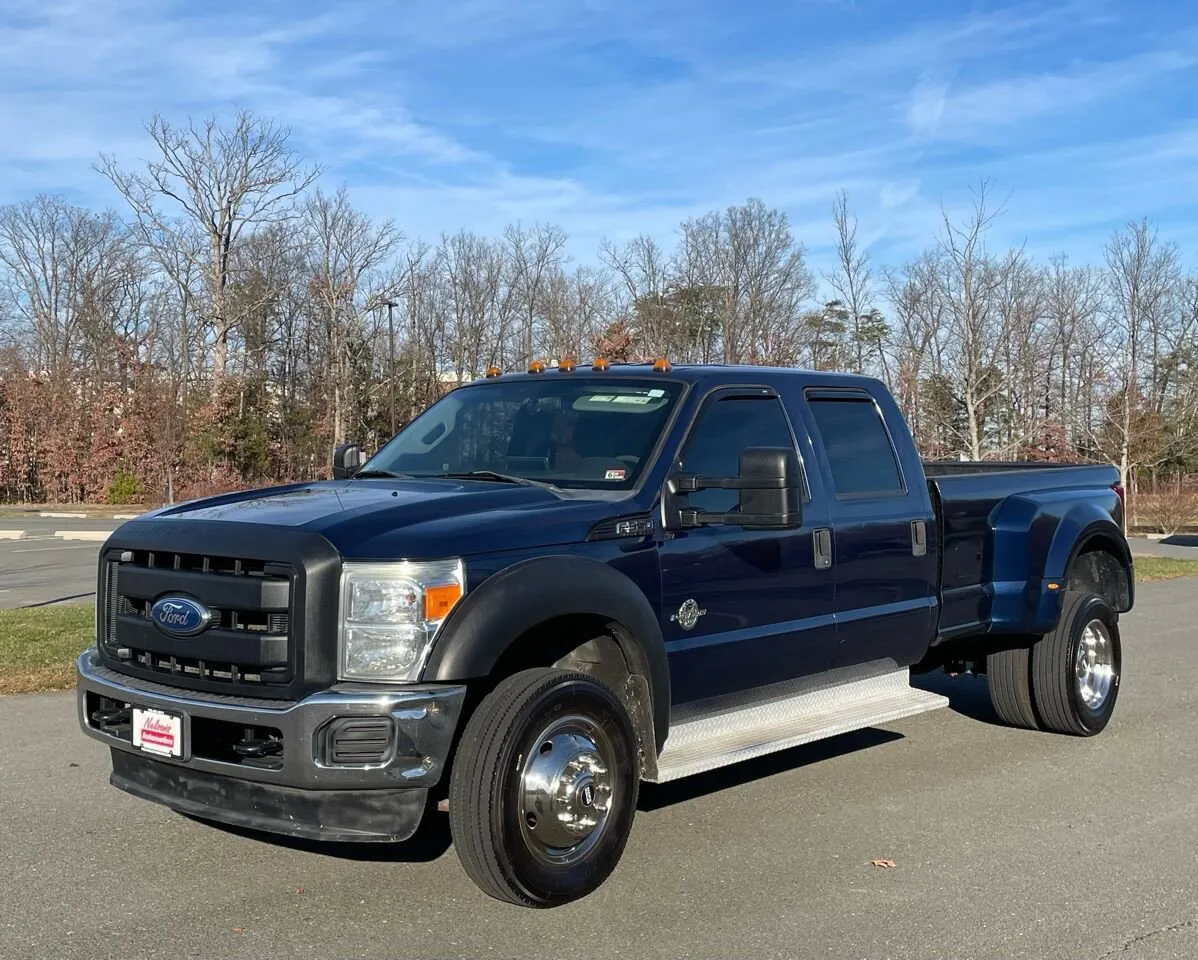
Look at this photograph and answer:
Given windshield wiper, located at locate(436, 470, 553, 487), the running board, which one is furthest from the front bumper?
windshield wiper, located at locate(436, 470, 553, 487)

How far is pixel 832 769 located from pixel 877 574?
1231 mm

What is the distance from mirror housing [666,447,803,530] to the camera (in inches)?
192

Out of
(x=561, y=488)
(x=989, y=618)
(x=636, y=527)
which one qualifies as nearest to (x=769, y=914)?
(x=636, y=527)

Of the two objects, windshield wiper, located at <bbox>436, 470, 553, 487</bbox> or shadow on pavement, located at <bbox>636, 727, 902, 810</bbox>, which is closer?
windshield wiper, located at <bbox>436, 470, 553, 487</bbox>

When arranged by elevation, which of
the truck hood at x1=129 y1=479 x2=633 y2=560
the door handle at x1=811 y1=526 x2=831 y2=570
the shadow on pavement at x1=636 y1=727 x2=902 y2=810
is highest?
the truck hood at x1=129 y1=479 x2=633 y2=560

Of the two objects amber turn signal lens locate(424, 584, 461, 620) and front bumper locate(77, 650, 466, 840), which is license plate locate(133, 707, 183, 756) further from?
amber turn signal lens locate(424, 584, 461, 620)

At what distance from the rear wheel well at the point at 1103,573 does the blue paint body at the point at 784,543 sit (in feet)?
0.38

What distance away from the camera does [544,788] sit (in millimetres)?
4312

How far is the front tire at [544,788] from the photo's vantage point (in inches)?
163

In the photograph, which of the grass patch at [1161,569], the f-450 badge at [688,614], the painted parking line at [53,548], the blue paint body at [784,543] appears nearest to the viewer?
the blue paint body at [784,543]

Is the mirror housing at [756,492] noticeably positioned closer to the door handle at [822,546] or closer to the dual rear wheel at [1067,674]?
the door handle at [822,546]

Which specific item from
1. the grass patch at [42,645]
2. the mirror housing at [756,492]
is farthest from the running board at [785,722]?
the grass patch at [42,645]

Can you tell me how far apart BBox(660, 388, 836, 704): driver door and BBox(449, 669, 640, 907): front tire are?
56 cm

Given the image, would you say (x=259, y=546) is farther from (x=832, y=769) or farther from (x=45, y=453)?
(x=45, y=453)
